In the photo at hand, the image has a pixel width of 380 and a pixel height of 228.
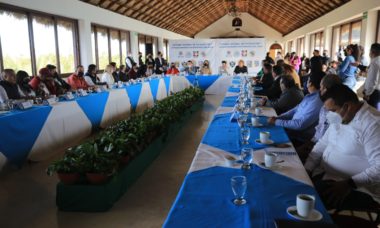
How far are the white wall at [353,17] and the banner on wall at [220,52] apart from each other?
2751 millimetres

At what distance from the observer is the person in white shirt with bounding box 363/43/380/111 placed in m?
5.12

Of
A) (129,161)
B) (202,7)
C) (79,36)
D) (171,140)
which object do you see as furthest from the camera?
(202,7)

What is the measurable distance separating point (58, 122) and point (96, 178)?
202 centimetres

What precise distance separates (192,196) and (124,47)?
1217 cm

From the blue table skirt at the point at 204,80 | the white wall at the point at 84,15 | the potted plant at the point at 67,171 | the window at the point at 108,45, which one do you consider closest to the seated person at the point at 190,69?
the blue table skirt at the point at 204,80

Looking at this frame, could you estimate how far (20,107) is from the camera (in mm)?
4254

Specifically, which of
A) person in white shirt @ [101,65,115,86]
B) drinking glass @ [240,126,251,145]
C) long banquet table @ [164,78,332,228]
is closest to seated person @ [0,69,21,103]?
person in white shirt @ [101,65,115,86]

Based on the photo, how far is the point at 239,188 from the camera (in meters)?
1.50

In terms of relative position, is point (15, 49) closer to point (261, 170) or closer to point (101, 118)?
point (101, 118)

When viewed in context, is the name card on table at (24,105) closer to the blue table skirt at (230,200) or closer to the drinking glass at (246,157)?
the blue table skirt at (230,200)

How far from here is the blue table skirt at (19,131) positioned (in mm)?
3752

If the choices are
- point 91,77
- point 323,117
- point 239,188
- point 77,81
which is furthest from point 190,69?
point 239,188

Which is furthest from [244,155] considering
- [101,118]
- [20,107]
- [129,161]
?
[101,118]

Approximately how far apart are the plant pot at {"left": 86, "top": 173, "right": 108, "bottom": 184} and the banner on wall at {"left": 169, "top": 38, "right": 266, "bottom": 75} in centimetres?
1030
